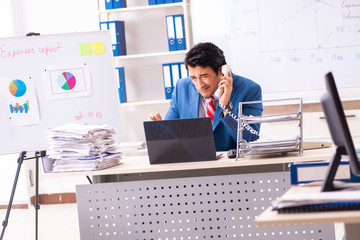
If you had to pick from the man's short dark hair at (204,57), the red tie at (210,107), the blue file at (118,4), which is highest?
the blue file at (118,4)

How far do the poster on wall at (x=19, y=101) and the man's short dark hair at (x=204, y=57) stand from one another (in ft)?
3.32

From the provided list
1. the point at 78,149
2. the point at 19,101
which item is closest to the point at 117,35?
the point at 19,101

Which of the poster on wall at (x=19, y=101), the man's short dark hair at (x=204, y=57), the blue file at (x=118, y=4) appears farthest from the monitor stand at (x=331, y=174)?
the blue file at (x=118, y=4)

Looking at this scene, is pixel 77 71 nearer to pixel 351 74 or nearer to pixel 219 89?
pixel 219 89

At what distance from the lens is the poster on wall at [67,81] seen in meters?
3.30

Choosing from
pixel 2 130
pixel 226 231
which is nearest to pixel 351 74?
pixel 226 231

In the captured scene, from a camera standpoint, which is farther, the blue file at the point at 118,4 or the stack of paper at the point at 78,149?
the blue file at the point at 118,4

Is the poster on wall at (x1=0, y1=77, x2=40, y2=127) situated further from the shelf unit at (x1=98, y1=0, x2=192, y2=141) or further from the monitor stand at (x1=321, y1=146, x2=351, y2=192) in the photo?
the monitor stand at (x1=321, y1=146, x2=351, y2=192)

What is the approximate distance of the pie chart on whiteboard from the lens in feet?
10.8

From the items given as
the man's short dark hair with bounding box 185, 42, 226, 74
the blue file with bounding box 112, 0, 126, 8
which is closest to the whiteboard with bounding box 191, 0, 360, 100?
the blue file with bounding box 112, 0, 126, 8

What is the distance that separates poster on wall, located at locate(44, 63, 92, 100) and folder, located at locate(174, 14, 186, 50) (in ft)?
4.30

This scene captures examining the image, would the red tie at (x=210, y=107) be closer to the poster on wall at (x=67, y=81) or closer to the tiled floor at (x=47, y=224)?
the poster on wall at (x=67, y=81)

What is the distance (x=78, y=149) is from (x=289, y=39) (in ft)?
7.61

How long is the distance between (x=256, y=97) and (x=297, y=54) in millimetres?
1489
